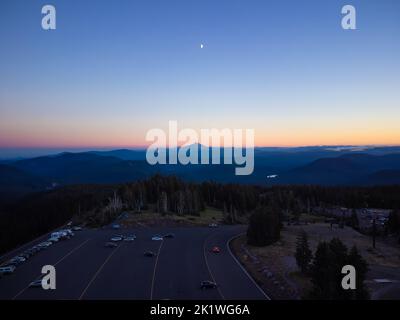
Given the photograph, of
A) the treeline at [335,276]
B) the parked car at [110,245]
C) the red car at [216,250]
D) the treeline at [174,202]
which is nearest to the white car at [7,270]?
the parked car at [110,245]

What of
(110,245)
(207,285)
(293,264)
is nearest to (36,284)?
(207,285)

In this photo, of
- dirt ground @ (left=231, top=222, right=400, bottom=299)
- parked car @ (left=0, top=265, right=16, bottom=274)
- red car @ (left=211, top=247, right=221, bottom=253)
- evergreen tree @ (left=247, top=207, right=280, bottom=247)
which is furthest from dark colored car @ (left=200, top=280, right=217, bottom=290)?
evergreen tree @ (left=247, top=207, right=280, bottom=247)

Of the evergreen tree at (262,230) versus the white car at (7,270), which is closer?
the white car at (7,270)

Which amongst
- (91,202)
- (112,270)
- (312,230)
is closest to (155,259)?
(112,270)

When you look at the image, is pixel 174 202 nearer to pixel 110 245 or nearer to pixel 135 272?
pixel 110 245

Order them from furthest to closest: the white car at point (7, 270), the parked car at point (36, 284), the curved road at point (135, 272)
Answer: the white car at point (7, 270) < the parked car at point (36, 284) < the curved road at point (135, 272)

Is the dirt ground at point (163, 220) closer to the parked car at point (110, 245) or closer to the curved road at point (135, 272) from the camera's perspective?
the curved road at point (135, 272)
